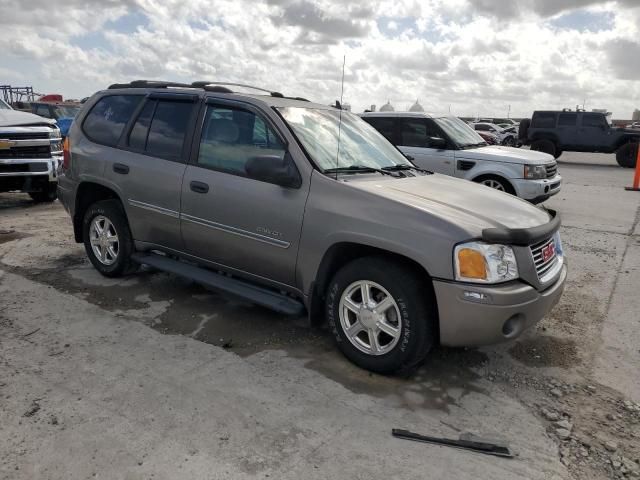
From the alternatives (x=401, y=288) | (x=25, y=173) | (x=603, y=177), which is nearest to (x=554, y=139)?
(x=603, y=177)

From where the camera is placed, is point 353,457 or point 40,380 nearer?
point 353,457

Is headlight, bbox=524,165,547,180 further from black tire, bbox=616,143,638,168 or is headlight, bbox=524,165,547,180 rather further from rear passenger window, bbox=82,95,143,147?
black tire, bbox=616,143,638,168

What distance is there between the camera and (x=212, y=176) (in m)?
4.18

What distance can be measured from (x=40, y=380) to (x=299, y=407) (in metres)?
1.63

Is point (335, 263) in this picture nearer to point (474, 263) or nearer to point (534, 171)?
point (474, 263)

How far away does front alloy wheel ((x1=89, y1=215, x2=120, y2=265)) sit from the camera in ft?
16.8

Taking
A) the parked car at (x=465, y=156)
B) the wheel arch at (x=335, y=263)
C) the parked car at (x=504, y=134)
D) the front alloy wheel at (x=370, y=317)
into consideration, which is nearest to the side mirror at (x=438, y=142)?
the parked car at (x=465, y=156)

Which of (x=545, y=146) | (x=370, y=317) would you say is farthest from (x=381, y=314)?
(x=545, y=146)

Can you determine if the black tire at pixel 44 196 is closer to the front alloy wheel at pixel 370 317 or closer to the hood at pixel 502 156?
the hood at pixel 502 156

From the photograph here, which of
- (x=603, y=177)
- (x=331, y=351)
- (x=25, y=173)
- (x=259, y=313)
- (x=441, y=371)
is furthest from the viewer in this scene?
(x=603, y=177)

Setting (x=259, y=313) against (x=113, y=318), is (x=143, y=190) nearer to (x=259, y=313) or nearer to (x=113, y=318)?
(x=113, y=318)

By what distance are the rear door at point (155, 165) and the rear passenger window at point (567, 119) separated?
19.0m

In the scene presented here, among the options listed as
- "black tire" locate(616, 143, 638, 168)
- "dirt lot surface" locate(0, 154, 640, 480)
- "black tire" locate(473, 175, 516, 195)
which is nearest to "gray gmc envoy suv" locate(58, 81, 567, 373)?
"dirt lot surface" locate(0, 154, 640, 480)

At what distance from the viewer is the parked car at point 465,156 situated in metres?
8.71
